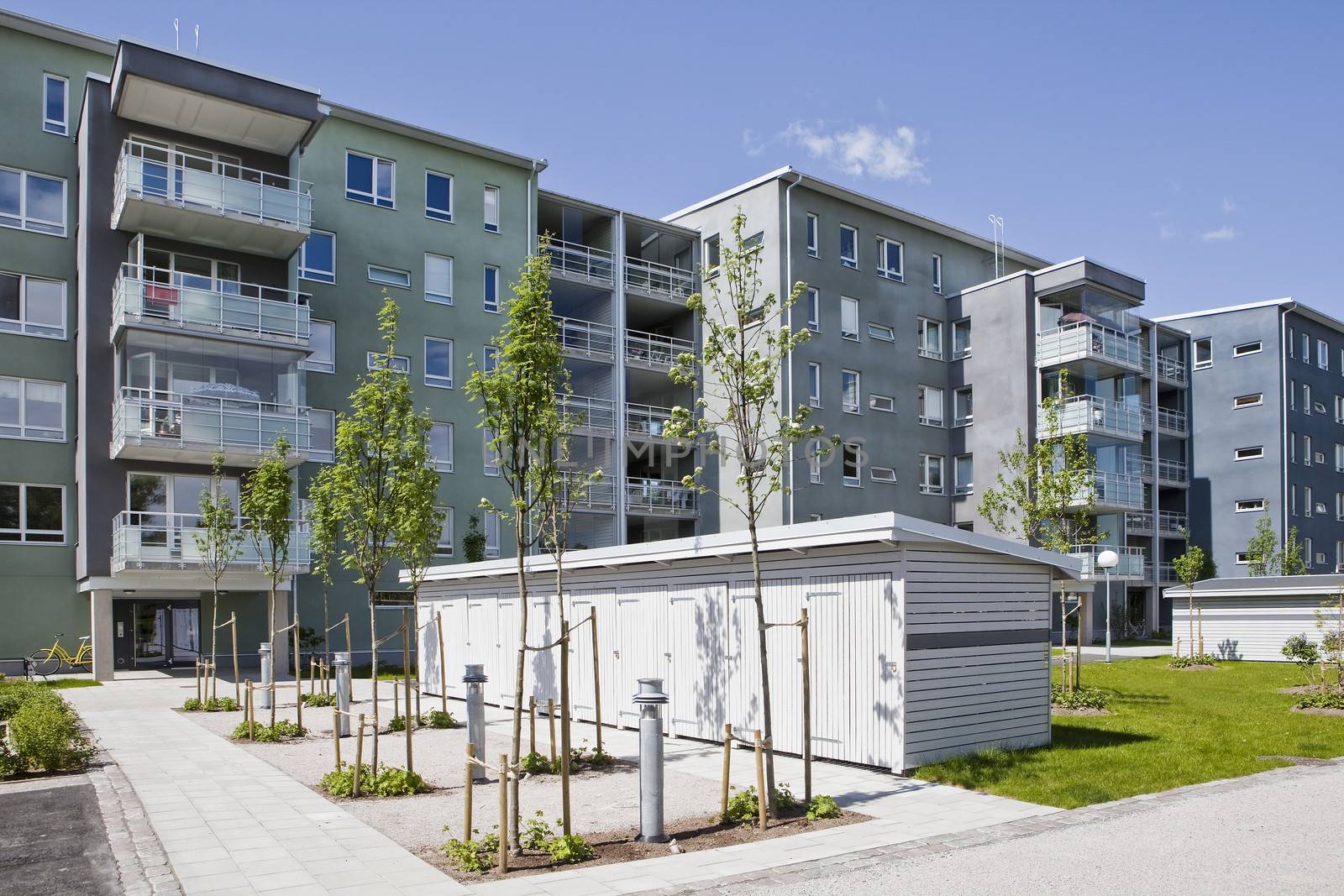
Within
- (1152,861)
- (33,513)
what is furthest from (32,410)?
(1152,861)

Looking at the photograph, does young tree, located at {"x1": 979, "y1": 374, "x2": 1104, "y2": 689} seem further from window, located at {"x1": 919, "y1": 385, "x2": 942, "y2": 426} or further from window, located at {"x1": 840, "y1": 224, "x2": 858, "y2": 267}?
window, located at {"x1": 919, "y1": 385, "x2": 942, "y2": 426}

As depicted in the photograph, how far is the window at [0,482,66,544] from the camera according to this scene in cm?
2741

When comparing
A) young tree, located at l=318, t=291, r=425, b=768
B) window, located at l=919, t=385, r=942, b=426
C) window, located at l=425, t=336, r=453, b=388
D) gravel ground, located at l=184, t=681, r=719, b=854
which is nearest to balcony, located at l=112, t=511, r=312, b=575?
window, located at l=425, t=336, r=453, b=388

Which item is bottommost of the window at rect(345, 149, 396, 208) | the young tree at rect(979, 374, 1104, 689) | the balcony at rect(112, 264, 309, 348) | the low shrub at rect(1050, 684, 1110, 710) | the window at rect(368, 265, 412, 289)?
the low shrub at rect(1050, 684, 1110, 710)

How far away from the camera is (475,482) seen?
35062 millimetres

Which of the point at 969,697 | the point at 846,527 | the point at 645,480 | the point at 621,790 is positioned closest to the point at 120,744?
the point at 621,790

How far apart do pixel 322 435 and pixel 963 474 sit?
24794 mm

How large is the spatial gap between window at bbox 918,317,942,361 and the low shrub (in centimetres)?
2497

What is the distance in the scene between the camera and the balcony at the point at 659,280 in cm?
3831

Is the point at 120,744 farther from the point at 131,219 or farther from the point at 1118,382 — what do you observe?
the point at 1118,382

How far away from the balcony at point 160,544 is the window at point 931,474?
24139 mm

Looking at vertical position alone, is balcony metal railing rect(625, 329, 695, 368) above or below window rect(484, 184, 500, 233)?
below

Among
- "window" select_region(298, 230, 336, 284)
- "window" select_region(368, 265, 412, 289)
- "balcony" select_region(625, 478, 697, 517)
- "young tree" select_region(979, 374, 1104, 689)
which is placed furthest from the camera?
"balcony" select_region(625, 478, 697, 517)

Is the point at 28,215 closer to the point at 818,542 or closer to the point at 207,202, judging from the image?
the point at 207,202
